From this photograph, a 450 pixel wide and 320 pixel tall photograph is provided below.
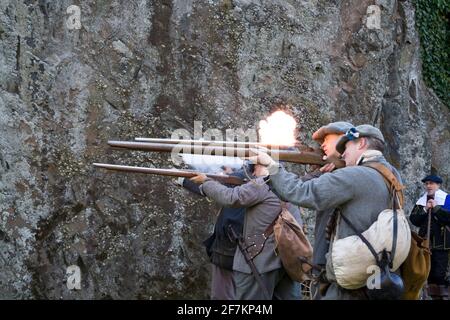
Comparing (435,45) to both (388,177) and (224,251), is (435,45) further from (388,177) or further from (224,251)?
(388,177)

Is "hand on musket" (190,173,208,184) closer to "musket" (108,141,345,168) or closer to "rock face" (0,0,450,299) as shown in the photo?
"musket" (108,141,345,168)

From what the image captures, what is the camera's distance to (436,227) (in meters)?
11.1

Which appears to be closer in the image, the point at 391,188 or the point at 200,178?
the point at 391,188

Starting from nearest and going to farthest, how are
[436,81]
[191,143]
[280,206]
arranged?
[191,143] → [280,206] → [436,81]

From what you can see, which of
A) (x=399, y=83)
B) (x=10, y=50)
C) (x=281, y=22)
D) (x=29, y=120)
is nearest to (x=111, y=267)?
(x=29, y=120)

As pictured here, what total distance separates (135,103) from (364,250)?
5.54m

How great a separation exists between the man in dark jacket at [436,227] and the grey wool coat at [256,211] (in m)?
4.68

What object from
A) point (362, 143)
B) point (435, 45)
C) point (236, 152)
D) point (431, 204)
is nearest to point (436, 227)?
point (431, 204)

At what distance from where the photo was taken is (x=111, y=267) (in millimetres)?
9398

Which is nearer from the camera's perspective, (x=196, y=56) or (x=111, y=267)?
(x=111, y=267)

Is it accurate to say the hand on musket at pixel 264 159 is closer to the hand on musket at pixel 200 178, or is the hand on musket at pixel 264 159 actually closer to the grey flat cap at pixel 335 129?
the grey flat cap at pixel 335 129

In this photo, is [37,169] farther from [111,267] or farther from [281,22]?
[281,22]

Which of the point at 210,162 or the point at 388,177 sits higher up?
the point at 210,162
